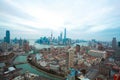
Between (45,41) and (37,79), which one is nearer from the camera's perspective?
(37,79)

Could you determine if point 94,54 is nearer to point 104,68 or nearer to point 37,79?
point 104,68

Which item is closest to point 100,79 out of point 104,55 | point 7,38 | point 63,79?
point 63,79

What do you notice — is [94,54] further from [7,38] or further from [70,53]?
[7,38]

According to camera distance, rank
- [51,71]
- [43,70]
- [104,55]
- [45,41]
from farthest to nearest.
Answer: [45,41]
[104,55]
[43,70]
[51,71]

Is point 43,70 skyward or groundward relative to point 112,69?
groundward

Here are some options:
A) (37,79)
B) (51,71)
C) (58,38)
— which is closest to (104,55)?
(51,71)

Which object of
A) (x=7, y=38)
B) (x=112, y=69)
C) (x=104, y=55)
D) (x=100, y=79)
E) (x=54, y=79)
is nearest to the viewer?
(x=100, y=79)

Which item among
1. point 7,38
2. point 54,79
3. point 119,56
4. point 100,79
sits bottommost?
point 54,79

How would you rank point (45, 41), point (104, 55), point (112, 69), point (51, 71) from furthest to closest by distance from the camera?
point (45, 41) → point (104, 55) → point (51, 71) → point (112, 69)

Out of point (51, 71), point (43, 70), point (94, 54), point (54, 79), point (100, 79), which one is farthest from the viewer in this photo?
point (94, 54)
